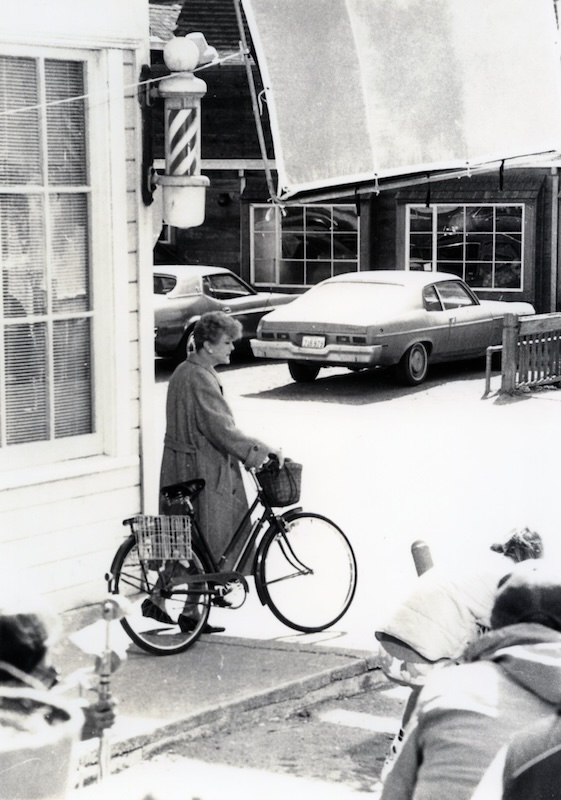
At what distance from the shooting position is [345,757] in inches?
249

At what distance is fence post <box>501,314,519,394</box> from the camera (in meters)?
17.0

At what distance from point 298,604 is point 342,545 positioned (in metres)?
0.39

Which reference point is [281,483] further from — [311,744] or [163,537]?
[311,744]

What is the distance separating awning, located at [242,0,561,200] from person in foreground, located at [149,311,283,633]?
66.6 inches

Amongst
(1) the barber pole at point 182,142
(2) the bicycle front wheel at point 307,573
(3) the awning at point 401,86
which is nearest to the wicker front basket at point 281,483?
(2) the bicycle front wheel at point 307,573

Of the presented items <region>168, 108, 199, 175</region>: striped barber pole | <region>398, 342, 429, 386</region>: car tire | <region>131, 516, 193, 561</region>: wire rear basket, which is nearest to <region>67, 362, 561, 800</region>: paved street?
<region>398, 342, 429, 386</region>: car tire

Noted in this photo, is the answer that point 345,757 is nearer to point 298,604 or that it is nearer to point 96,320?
point 298,604

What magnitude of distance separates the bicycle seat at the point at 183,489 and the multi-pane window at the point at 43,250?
0.91 m

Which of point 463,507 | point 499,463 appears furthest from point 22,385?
point 499,463

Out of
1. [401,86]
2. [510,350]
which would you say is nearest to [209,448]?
[401,86]

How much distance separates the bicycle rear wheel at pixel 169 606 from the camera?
741 centimetres

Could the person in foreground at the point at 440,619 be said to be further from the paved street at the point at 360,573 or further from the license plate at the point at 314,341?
the license plate at the point at 314,341

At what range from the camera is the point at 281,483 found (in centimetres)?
769

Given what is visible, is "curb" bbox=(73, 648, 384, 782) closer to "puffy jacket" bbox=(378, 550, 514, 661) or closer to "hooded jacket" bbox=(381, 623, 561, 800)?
"puffy jacket" bbox=(378, 550, 514, 661)
